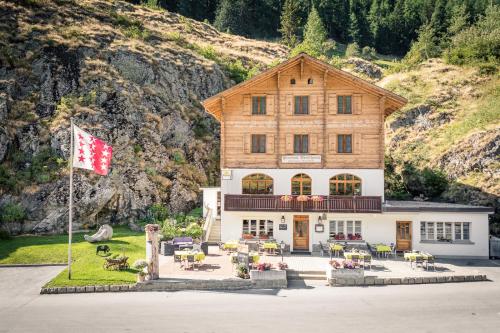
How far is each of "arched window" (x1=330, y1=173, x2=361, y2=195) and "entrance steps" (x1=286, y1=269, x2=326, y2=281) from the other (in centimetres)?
882

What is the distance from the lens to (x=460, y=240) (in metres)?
28.0

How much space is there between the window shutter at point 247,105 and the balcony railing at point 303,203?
6497mm

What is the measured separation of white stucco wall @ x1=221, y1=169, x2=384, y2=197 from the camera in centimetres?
2969

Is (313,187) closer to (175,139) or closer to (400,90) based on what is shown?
(175,139)

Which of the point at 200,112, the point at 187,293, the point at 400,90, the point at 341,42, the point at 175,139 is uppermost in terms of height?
the point at 341,42

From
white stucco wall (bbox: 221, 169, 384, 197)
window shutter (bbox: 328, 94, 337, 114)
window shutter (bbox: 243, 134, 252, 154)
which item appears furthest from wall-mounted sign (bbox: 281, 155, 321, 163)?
window shutter (bbox: 328, 94, 337, 114)

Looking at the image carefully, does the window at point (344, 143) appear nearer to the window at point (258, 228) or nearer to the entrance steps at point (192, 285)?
the window at point (258, 228)

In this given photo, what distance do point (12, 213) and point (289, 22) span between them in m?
74.2

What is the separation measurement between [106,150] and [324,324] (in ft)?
45.5

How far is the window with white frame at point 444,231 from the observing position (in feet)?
92.1

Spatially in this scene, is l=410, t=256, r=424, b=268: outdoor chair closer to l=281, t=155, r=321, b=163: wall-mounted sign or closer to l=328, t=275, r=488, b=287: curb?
l=328, t=275, r=488, b=287: curb

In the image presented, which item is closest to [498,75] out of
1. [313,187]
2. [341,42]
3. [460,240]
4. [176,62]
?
[460,240]

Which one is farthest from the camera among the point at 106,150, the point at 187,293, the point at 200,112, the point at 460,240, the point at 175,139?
the point at 200,112

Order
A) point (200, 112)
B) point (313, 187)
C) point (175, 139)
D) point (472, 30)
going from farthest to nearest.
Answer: point (472, 30) → point (200, 112) → point (175, 139) → point (313, 187)
